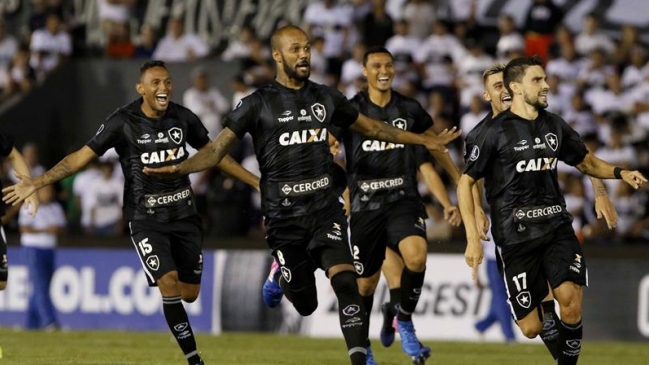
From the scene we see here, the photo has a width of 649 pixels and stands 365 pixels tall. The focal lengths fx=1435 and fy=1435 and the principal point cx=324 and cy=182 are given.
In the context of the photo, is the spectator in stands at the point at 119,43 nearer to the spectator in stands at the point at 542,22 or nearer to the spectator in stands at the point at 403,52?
the spectator in stands at the point at 403,52

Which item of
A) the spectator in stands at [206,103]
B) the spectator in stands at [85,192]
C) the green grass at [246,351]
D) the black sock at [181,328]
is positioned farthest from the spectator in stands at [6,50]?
the black sock at [181,328]

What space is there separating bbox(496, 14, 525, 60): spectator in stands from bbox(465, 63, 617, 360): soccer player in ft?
35.0

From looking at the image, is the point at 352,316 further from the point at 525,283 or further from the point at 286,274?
the point at 525,283

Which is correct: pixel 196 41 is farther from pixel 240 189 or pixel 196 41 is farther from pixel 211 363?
pixel 211 363

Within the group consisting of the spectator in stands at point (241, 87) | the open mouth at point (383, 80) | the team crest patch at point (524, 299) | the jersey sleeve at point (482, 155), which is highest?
the spectator in stands at point (241, 87)

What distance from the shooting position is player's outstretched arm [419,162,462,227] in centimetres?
1524

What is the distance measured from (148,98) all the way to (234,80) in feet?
38.9

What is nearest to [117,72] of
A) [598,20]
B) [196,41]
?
[196,41]

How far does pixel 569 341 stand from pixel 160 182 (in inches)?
179

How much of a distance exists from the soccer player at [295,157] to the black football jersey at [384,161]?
209 centimetres

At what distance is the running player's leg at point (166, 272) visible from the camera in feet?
45.7

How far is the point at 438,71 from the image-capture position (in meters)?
25.9

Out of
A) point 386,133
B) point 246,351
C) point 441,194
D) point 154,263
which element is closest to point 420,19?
point 246,351

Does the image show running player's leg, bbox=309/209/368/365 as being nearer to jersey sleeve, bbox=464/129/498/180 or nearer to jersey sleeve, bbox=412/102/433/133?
jersey sleeve, bbox=464/129/498/180
